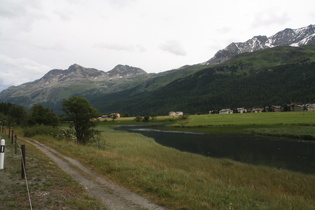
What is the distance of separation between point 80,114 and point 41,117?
76.5ft

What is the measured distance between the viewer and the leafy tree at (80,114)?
4038 centimetres

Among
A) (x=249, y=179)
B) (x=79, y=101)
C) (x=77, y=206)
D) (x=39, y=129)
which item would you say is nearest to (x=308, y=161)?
(x=249, y=179)

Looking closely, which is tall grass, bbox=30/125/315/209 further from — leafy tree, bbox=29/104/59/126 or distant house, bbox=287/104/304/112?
distant house, bbox=287/104/304/112

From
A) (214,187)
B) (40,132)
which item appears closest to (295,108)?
(40,132)

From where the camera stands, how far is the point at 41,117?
57.2 m

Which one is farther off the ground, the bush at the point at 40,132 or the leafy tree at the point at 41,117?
the leafy tree at the point at 41,117

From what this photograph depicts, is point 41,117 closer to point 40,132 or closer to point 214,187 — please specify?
point 40,132

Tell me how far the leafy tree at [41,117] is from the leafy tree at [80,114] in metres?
21.0

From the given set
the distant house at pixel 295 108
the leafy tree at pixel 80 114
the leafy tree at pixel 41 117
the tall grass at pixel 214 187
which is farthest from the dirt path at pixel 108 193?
the distant house at pixel 295 108

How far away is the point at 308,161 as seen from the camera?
31234mm

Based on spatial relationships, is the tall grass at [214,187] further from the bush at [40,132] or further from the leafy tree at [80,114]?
the bush at [40,132]

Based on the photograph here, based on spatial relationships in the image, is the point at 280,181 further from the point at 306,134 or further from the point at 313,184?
the point at 306,134

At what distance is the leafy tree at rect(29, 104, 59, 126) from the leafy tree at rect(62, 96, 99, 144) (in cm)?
2102

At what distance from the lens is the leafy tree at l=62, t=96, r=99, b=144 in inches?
1590
